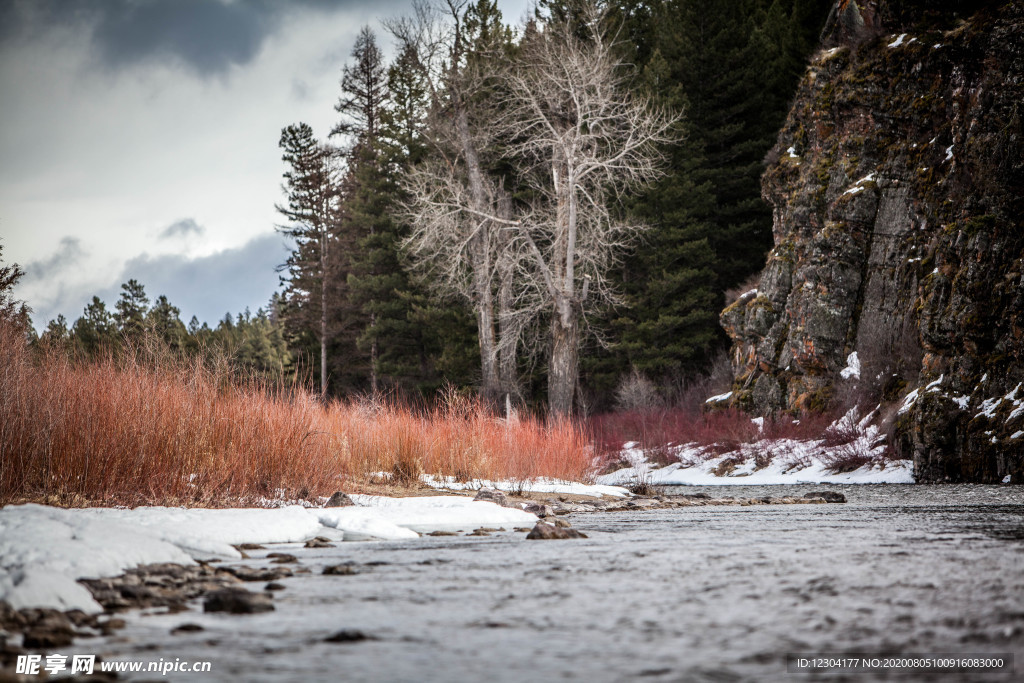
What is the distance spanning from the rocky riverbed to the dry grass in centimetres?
185

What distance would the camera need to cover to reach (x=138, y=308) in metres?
54.6

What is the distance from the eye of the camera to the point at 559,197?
19.4 meters

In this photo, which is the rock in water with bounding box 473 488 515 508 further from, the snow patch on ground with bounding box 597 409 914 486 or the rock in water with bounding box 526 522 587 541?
the snow patch on ground with bounding box 597 409 914 486

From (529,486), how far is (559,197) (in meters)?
10.4

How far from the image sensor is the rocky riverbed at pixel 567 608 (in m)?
2.20

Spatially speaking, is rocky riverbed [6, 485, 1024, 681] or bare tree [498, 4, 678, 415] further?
bare tree [498, 4, 678, 415]

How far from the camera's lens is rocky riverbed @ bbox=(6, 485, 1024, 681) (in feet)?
7.20

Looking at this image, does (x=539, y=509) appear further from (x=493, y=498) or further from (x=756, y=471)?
(x=756, y=471)

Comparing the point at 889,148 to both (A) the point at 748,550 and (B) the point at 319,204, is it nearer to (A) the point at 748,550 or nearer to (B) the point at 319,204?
(A) the point at 748,550

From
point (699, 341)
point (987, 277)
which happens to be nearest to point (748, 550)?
point (987, 277)

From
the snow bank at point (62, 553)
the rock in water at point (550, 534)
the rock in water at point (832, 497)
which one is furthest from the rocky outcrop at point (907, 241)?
the snow bank at point (62, 553)

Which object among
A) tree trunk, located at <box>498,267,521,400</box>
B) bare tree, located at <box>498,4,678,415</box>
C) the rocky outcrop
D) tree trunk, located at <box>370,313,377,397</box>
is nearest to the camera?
the rocky outcrop

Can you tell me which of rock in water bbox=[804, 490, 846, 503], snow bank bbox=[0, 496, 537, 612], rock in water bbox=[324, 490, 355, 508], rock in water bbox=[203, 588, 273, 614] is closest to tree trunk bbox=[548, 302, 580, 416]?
rock in water bbox=[804, 490, 846, 503]

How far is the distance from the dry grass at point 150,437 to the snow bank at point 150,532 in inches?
27.8
